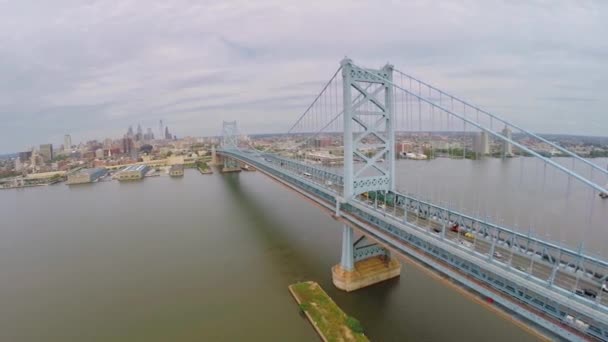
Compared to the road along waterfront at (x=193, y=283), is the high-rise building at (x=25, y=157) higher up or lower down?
higher up

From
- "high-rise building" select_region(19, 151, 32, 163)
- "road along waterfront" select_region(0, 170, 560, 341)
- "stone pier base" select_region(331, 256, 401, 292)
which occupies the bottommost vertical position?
"road along waterfront" select_region(0, 170, 560, 341)

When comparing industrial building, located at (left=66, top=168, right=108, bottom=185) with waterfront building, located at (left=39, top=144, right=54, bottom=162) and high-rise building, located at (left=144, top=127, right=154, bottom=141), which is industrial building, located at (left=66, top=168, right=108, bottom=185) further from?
high-rise building, located at (left=144, top=127, right=154, bottom=141)

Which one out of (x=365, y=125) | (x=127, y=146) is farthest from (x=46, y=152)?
(x=365, y=125)

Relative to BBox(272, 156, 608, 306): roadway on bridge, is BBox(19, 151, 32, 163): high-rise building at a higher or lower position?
higher

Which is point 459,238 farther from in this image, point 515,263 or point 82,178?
point 82,178

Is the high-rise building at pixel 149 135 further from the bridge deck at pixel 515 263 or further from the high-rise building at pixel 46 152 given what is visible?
the bridge deck at pixel 515 263

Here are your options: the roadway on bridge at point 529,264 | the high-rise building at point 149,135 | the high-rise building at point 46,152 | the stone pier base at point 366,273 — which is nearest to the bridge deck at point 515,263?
the roadway on bridge at point 529,264

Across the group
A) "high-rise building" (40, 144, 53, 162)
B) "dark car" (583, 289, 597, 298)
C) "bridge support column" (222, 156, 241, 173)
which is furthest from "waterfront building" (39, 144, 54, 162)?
"dark car" (583, 289, 597, 298)

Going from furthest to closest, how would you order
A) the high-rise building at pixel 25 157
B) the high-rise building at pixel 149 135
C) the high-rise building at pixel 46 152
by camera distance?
the high-rise building at pixel 149 135, the high-rise building at pixel 46 152, the high-rise building at pixel 25 157
